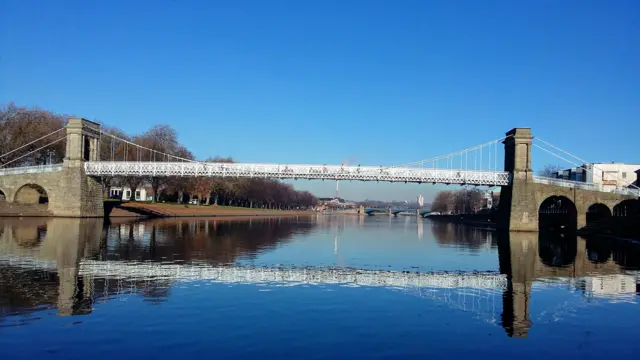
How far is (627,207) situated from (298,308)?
62.3 m

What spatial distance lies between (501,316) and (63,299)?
37.9ft

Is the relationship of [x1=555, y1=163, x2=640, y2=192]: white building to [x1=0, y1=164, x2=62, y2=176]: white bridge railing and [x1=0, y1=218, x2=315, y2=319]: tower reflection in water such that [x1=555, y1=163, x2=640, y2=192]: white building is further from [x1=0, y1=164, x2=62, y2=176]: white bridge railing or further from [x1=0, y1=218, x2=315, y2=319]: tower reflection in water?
[x1=0, y1=164, x2=62, y2=176]: white bridge railing

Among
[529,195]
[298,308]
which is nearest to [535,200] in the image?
[529,195]

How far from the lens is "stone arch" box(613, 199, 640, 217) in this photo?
195 ft

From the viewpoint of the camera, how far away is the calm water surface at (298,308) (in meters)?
10.3

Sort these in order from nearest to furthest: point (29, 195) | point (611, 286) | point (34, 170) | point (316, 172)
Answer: point (611, 286) → point (34, 170) → point (29, 195) → point (316, 172)

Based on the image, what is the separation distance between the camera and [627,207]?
63.3 m

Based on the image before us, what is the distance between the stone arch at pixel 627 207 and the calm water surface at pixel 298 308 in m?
40.3

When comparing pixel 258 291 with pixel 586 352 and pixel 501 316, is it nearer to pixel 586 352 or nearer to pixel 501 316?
pixel 501 316

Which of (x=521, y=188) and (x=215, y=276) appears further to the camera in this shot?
(x=521, y=188)

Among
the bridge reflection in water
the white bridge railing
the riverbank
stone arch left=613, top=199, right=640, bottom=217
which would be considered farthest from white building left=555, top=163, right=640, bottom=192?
the white bridge railing

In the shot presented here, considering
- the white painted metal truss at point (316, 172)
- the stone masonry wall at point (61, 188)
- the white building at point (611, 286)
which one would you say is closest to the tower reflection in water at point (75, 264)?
the white building at point (611, 286)

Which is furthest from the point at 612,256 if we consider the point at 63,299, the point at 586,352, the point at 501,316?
the point at 63,299

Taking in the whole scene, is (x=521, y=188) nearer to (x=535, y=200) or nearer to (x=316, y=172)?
(x=535, y=200)
